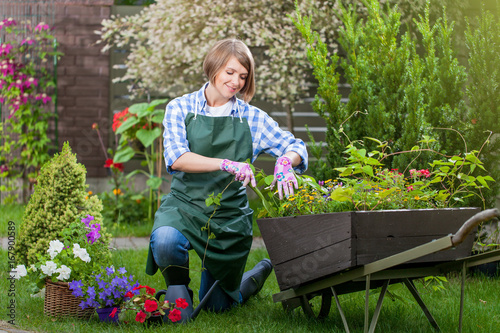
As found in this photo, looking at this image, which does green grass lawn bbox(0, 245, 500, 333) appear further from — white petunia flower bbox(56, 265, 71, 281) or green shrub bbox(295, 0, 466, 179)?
green shrub bbox(295, 0, 466, 179)

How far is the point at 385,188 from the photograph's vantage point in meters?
2.42

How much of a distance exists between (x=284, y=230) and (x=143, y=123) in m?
4.00

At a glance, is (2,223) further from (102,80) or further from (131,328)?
(131,328)

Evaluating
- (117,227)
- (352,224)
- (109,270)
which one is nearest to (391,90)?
(352,224)

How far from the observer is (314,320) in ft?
9.05

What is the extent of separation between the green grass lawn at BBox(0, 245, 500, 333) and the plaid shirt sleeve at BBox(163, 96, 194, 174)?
58cm

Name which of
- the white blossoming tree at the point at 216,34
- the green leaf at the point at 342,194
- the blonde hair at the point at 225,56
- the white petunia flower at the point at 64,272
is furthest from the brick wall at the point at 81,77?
the green leaf at the point at 342,194

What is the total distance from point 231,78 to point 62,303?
1426 mm

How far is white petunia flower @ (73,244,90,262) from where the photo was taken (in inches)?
113

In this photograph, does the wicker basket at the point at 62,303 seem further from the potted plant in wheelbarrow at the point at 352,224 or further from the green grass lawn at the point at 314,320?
the potted plant in wheelbarrow at the point at 352,224

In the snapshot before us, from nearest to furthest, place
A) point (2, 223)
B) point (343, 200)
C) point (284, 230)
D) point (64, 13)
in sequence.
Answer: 1. point (343, 200)
2. point (284, 230)
3. point (2, 223)
4. point (64, 13)

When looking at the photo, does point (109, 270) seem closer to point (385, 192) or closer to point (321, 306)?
point (321, 306)

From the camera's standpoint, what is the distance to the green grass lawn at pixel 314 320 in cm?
271

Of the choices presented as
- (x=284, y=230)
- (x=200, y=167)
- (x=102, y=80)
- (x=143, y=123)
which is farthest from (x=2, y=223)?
(x=284, y=230)
